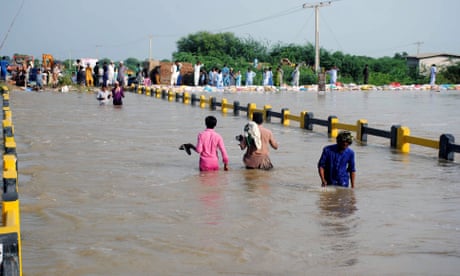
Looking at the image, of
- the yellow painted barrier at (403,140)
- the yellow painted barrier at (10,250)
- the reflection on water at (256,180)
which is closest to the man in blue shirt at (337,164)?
the reflection on water at (256,180)

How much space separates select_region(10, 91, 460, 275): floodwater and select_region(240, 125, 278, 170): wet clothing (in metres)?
0.19

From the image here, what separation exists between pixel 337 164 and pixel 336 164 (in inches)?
0.5

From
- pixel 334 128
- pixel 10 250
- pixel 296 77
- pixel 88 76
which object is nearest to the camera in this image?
pixel 10 250

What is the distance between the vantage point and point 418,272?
20.1ft

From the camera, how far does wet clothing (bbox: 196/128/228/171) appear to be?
11.2 metres

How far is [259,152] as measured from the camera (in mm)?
11680

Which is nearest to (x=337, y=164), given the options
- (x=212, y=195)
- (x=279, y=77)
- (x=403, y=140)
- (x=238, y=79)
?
(x=212, y=195)

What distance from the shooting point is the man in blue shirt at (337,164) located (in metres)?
9.29

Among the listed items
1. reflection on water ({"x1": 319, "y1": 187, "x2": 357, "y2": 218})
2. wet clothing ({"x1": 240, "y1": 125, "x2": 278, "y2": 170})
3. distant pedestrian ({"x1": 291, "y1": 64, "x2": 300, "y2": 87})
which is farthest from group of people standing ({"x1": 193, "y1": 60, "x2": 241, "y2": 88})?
reflection on water ({"x1": 319, "y1": 187, "x2": 357, "y2": 218})

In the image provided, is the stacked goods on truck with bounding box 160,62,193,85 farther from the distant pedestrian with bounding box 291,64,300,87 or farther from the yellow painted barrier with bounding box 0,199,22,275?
the yellow painted barrier with bounding box 0,199,22,275

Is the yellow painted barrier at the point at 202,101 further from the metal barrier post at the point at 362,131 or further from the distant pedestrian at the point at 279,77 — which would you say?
the distant pedestrian at the point at 279,77

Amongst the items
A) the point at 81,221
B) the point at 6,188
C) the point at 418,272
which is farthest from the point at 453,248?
the point at 6,188

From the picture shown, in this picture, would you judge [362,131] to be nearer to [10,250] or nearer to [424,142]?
[424,142]

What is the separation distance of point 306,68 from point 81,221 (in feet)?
163
